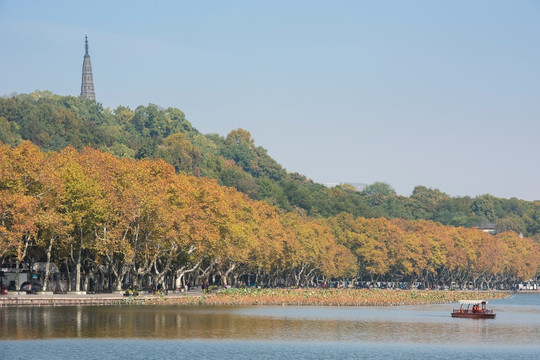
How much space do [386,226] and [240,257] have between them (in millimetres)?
72480

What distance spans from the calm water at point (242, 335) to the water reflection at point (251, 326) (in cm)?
8

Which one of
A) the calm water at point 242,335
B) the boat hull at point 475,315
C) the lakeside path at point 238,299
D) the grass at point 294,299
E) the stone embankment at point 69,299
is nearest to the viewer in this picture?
the calm water at point 242,335

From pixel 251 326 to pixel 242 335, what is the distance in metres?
8.10

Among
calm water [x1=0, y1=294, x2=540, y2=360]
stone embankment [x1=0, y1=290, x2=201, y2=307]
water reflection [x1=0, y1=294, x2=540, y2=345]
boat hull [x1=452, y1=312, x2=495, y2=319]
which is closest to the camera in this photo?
calm water [x1=0, y1=294, x2=540, y2=360]

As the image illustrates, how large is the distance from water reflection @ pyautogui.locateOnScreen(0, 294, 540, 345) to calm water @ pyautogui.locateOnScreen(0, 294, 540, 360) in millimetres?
83

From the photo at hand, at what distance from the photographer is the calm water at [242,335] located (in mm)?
62094

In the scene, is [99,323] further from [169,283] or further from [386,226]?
[386,226]

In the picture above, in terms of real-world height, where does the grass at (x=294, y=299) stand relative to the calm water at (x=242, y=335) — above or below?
above

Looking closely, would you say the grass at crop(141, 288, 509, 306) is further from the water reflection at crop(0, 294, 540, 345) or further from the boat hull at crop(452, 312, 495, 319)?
the boat hull at crop(452, 312, 495, 319)

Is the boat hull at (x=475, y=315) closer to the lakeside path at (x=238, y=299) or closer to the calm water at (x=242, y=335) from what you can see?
the calm water at (x=242, y=335)

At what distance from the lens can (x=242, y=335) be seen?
72.5 metres

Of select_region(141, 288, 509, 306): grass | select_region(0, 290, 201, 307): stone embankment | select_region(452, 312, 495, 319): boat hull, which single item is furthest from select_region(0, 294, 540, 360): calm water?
select_region(141, 288, 509, 306): grass

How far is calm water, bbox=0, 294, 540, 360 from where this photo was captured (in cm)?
6209

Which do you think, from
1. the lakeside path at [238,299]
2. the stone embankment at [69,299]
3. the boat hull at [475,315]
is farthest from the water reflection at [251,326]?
the lakeside path at [238,299]
